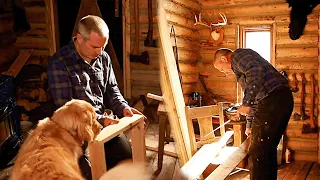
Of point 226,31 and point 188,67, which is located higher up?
point 226,31

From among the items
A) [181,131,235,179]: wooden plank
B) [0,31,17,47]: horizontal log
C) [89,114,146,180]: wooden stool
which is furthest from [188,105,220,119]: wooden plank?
[0,31,17,47]: horizontal log

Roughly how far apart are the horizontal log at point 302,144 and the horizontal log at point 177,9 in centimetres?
298

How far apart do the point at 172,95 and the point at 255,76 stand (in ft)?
5.21

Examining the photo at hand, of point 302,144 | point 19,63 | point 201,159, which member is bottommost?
point 302,144

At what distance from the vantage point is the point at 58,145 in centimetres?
212

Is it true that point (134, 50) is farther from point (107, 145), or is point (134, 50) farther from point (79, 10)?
point (107, 145)

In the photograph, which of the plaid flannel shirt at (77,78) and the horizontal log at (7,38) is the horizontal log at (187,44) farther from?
the plaid flannel shirt at (77,78)

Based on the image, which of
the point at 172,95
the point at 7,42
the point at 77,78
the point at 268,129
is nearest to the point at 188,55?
the point at 172,95

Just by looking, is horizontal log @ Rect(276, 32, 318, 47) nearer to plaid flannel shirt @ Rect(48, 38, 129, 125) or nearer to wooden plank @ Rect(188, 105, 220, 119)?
wooden plank @ Rect(188, 105, 220, 119)

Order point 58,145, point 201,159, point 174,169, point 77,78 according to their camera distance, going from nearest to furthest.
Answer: point 58,145, point 77,78, point 201,159, point 174,169

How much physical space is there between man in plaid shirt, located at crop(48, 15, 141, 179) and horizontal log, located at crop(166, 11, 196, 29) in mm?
3124

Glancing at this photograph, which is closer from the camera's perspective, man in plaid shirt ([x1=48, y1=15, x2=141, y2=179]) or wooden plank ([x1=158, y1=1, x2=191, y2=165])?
man in plaid shirt ([x1=48, y1=15, x2=141, y2=179])

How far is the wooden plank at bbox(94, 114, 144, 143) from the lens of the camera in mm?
2176

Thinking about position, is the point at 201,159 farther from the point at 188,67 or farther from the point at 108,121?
the point at 188,67
